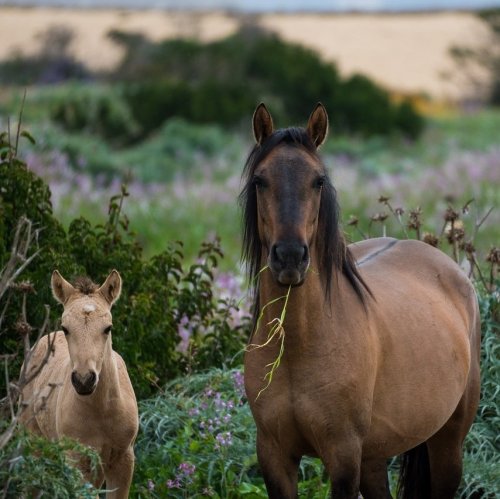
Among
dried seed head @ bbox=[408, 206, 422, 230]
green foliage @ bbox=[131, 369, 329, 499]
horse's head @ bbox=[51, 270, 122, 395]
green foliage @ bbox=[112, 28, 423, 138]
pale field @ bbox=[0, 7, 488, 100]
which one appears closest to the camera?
horse's head @ bbox=[51, 270, 122, 395]

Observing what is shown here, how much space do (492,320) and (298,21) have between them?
3873 cm

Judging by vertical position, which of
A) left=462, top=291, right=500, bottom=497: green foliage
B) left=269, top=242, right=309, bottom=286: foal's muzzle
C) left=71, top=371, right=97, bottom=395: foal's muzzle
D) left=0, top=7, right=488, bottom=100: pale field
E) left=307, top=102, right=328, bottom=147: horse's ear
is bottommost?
left=0, top=7, right=488, bottom=100: pale field

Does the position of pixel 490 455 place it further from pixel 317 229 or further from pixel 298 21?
pixel 298 21

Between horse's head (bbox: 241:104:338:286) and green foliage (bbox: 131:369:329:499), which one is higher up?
horse's head (bbox: 241:104:338:286)

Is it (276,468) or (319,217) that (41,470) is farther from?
(319,217)

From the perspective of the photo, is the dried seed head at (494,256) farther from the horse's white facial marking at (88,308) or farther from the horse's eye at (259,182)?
the horse's white facial marking at (88,308)

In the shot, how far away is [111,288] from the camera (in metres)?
5.23

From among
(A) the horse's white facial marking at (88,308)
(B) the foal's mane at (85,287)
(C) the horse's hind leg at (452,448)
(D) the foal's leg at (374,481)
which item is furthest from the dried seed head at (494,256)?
(A) the horse's white facial marking at (88,308)

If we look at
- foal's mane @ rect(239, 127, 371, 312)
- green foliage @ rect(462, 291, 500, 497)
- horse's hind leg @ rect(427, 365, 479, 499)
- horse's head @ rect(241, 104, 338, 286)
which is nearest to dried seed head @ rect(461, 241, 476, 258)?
green foliage @ rect(462, 291, 500, 497)

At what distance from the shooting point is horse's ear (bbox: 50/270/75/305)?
5156 millimetres

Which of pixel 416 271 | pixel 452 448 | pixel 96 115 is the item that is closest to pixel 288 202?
pixel 416 271

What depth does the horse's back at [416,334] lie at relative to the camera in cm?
514

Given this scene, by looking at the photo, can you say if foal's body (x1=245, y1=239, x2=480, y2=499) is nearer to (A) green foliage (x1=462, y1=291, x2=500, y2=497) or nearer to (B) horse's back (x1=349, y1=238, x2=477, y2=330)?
(B) horse's back (x1=349, y1=238, x2=477, y2=330)

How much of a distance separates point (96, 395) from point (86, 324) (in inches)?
19.6
